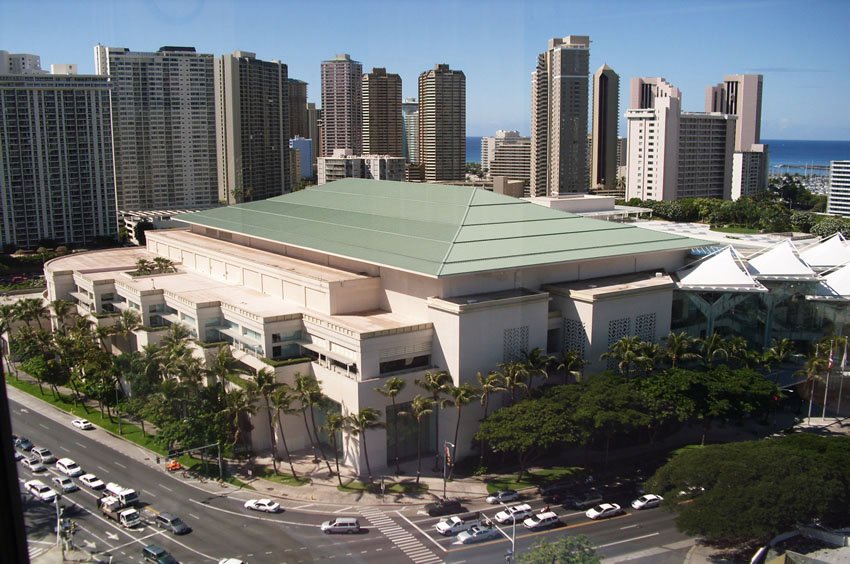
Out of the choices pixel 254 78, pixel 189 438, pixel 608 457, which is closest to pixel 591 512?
pixel 608 457

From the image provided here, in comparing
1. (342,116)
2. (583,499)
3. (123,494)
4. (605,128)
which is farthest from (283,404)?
(605,128)

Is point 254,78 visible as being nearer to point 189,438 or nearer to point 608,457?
point 189,438

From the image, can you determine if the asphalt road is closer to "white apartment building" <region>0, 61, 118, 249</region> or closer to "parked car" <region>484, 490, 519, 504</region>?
"parked car" <region>484, 490, 519, 504</region>

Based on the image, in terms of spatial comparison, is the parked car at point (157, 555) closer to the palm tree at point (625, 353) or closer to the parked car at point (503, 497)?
the parked car at point (503, 497)

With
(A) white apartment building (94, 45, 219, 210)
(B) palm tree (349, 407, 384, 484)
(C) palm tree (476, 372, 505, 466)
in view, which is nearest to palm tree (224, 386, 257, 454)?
(B) palm tree (349, 407, 384, 484)

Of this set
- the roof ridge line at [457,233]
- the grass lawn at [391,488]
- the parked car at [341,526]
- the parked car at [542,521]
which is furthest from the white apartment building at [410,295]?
the parked car at [542,521]

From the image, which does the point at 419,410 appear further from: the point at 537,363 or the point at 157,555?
the point at 157,555
